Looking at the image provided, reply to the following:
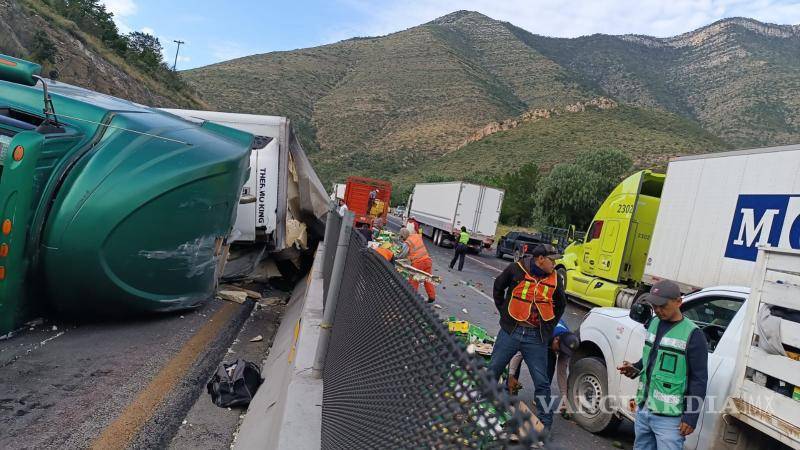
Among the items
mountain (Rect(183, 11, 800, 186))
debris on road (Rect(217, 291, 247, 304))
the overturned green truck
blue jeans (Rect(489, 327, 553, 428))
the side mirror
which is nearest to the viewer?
the side mirror

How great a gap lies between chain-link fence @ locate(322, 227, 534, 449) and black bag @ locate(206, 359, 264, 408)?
1446mm

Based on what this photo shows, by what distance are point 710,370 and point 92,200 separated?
16.8 feet

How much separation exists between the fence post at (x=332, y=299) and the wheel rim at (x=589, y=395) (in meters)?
2.91

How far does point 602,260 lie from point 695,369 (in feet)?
34.4

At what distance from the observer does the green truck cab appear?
43.0 ft

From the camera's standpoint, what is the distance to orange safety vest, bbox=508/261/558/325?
5309 mm

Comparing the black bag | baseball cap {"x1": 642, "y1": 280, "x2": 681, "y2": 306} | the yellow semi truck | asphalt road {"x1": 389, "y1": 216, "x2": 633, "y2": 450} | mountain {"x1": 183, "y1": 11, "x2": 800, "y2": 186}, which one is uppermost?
mountain {"x1": 183, "y1": 11, "x2": 800, "y2": 186}

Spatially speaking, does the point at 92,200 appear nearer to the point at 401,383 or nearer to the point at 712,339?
the point at 401,383

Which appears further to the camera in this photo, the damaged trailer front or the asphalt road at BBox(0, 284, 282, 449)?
the damaged trailer front

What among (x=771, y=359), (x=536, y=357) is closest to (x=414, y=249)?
(x=536, y=357)

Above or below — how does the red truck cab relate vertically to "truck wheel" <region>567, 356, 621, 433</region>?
above

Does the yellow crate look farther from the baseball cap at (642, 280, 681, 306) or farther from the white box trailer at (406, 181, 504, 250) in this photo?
the white box trailer at (406, 181, 504, 250)

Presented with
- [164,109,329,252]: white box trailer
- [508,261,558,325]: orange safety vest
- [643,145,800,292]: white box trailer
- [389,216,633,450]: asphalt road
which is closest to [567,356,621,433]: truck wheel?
[389,216,633,450]: asphalt road

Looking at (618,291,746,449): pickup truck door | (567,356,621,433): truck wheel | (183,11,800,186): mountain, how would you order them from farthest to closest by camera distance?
(183,11,800,186): mountain → (567,356,621,433): truck wheel → (618,291,746,449): pickup truck door
